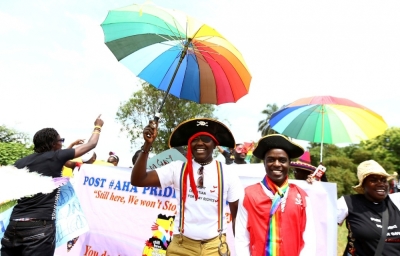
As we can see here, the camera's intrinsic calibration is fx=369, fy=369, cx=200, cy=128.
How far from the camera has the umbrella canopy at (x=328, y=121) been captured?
4.46 meters

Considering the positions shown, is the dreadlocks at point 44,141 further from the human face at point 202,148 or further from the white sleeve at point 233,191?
the white sleeve at point 233,191

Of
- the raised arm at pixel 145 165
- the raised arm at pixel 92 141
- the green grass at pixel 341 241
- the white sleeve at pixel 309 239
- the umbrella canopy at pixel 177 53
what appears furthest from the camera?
the green grass at pixel 341 241

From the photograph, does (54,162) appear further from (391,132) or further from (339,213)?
(391,132)

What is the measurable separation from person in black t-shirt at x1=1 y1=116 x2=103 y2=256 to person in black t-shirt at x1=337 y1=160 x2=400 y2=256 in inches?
105

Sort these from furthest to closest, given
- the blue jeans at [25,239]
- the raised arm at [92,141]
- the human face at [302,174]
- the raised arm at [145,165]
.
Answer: the human face at [302,174] < the raised arm at [92,141] < the blue jeans at [25,239] < the raised arm at [145,165]

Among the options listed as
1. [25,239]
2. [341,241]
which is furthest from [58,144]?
[341,241]

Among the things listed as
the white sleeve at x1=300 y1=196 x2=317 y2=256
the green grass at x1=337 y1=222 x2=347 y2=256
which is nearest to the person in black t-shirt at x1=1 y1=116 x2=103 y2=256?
the white sleeve at x1=300 y1=196 x2=317 y2=256

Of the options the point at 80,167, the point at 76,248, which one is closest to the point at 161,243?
the point at 76,248

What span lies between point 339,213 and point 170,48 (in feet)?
7.71

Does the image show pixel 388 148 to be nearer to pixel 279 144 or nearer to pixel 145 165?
pixel 279 144

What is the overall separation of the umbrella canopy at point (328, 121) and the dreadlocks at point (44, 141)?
111 inches

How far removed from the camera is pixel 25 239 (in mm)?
3615

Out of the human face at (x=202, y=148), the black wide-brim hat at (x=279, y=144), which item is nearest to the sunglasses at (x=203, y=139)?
the human face at (x=202, y=148)

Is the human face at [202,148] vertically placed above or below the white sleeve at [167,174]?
above
